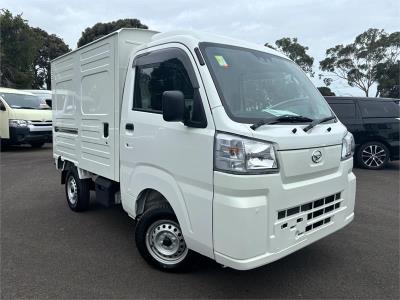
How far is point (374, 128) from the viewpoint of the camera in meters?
9.20

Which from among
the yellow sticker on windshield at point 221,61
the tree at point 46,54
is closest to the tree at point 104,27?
the tree at point 46,54

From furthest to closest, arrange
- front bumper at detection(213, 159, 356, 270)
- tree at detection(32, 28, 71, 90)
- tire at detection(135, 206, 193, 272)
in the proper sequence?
tree at detection(32, 28, 71, 90), tire at detection(135, 206, 193, 272), front bumper at detection(213, 159, 356, 270)

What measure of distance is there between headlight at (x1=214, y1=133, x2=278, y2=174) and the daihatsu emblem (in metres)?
0.46

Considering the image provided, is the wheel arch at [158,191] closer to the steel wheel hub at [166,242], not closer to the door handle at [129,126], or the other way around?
the steel wheel hub at [166,242]

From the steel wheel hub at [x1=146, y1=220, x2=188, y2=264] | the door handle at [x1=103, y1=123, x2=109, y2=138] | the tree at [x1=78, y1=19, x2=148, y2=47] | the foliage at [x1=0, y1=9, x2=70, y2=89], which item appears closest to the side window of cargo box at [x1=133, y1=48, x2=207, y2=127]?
the door handle at [x1=103, y1=123, x2=109, y2=138]

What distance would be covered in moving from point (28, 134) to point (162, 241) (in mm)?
10084

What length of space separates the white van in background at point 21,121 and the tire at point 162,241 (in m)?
9.86

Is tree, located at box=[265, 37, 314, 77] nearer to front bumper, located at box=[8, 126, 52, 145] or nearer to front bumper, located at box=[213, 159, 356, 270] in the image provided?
front bumper, located at box=[8, 126, 52, 145]

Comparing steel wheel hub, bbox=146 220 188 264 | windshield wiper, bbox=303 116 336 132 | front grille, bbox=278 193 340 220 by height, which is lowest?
steel wheel hub, bbox=146 220 188 264

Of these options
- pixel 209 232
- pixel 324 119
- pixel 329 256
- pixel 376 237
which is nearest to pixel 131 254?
pixel 209 232

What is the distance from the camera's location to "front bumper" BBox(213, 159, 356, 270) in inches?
108

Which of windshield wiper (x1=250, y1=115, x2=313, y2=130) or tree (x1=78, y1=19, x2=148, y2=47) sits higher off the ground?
tree (x1=78, y1=19, x2=148, y2=47)

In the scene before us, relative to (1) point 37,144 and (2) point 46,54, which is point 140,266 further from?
(2) point 46,54

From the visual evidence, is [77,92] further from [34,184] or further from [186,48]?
[34,184]
